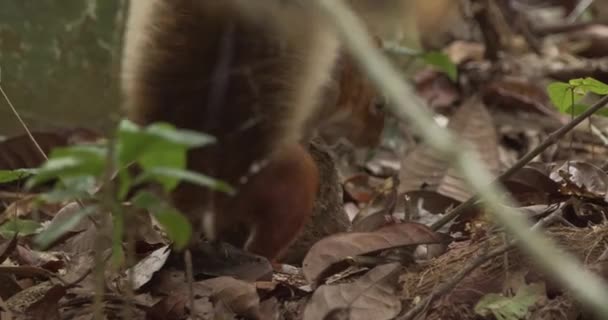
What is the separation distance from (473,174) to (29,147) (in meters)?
1.73

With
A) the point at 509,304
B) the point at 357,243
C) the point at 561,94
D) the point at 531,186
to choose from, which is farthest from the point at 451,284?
the point at 531,186

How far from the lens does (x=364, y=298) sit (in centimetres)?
131

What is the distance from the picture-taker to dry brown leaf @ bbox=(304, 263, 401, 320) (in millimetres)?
1277

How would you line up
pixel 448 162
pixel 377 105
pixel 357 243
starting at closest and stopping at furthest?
1. pixel 357 243
2. pixel 448 162
3. pixel 377 105

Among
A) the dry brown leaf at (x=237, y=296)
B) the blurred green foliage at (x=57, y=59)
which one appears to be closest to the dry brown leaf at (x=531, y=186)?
the dry brown leaf at (x=237, y=296)

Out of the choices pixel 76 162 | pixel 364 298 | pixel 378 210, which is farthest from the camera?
pixel 378 210

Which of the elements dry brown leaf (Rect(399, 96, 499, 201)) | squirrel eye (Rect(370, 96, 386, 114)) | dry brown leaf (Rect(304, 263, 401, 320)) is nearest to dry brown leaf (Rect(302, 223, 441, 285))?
dry brown leaf (Rect(304, 263, 401, 320))

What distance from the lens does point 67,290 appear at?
1384mm

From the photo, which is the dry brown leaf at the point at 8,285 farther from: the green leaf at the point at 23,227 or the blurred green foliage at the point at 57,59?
the blurred green foliage at the point at 57,59

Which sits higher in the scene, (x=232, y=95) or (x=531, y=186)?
(x=232, y=95)

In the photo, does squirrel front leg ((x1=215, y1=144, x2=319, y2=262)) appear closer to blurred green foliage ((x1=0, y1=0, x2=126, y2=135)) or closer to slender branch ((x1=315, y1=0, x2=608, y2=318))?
slender branch ((x1=315, y1=0, x2=608, y2=318))

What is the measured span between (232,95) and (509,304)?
0.67 metres

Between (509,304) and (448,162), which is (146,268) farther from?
(448,162)

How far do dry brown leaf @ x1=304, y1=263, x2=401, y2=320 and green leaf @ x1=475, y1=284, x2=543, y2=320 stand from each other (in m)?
0.14
